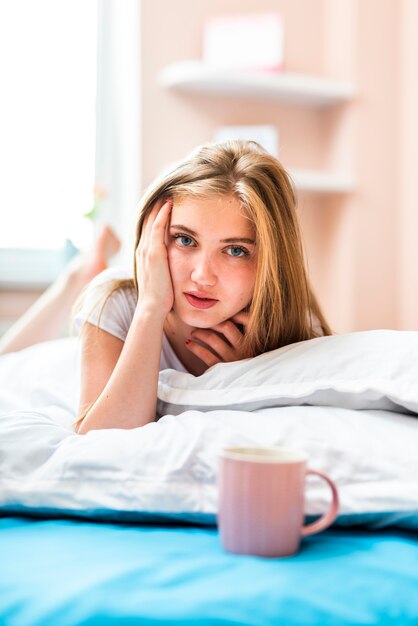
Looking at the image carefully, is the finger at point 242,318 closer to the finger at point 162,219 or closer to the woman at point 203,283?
the woman at point 203,283

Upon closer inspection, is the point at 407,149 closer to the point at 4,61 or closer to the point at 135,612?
the point at 4,61

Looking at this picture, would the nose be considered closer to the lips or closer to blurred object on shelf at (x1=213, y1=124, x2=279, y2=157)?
the lips

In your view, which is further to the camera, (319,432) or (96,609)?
(319,432)

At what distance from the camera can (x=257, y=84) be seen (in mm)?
2537

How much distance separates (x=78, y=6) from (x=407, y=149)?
1.23 m

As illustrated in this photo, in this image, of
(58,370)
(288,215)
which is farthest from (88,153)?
(288,215)

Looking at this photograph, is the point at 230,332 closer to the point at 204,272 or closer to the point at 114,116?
the point at 204,272

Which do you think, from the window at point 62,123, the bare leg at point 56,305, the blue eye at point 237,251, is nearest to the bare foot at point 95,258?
the bare leg at point 56,305

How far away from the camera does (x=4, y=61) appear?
2.58 m

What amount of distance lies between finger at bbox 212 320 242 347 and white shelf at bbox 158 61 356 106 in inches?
56.7

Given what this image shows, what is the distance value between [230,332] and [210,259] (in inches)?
5.7

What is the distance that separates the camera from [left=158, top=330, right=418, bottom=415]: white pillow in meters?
0.92

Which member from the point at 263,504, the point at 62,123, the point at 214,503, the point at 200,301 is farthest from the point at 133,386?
the point at 62,123

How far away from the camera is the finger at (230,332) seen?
1.20 meters
